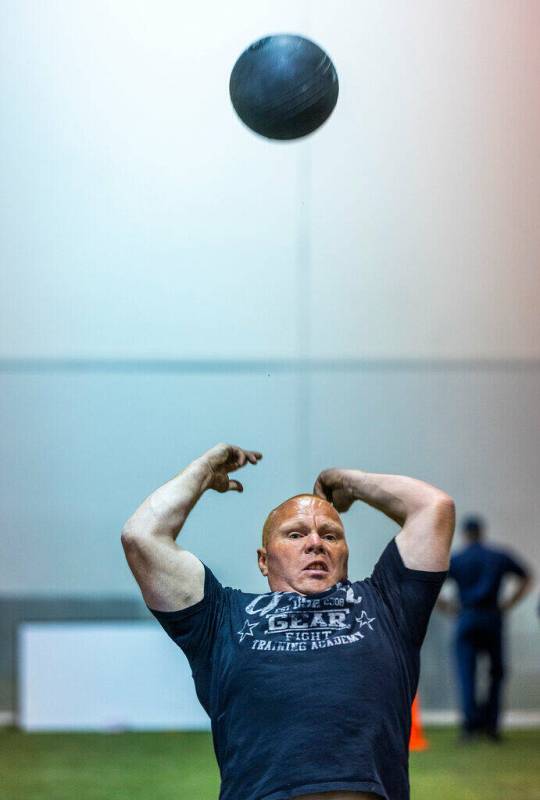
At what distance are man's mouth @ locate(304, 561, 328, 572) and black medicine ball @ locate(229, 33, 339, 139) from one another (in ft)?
5.64

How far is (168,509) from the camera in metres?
2.39

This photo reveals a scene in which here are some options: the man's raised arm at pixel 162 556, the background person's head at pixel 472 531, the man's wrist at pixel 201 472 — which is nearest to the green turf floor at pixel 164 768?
the background person's head at pixel 472 531

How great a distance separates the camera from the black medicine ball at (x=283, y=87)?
3523 mm

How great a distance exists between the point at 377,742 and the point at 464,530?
4509mm

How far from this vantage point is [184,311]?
6.86 meters

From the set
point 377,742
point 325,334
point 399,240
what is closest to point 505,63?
point 399,240

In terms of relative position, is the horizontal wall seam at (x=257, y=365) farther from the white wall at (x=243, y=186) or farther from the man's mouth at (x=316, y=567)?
the man's mouth at (x=316, y=567)

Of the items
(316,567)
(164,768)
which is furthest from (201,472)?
(164,768)

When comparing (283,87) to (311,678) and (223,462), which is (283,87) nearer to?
(223,462)

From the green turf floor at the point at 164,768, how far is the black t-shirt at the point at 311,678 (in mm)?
2999

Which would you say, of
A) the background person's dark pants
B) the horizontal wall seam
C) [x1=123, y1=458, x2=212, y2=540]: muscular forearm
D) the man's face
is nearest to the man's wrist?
[x1=123, y1=458, x2=212, y2=540]: muscular forearm

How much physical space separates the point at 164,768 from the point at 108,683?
3.72 ft

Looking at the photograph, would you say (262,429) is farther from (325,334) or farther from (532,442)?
(532,442)

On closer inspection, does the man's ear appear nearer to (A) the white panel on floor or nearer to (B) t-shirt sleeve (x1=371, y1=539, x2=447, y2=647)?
(B) t-shirt sleeve (x1=371, y1=539, x2=447, y2=647)
